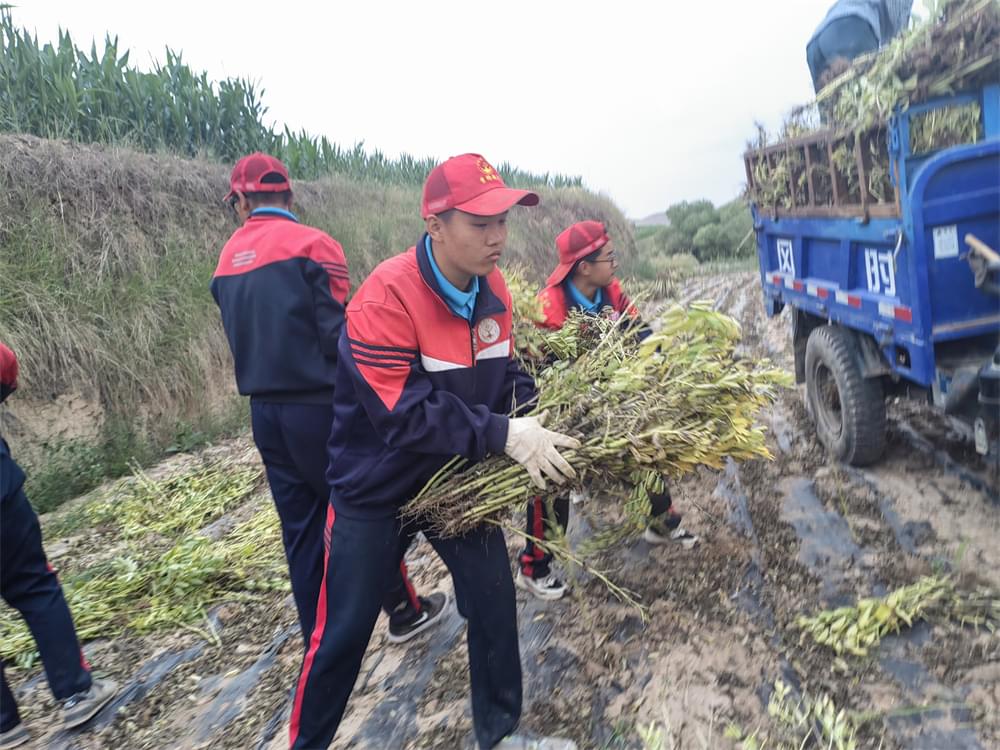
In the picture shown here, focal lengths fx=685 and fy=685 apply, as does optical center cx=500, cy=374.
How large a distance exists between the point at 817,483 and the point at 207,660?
12.5 feet

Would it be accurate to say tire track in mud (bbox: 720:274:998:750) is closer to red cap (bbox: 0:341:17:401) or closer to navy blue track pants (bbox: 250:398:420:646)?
navy blue track pants (bbox: 250:398:420:646)

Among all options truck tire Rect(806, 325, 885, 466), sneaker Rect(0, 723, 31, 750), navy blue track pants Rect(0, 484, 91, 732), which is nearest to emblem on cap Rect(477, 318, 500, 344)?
navy blue track pants Rect(0, 484, 91, 732)

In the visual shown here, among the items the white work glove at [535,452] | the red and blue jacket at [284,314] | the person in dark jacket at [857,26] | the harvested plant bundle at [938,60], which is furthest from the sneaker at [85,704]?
the person in dark jacket at [857,26]

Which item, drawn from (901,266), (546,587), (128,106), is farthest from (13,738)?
(128,106)

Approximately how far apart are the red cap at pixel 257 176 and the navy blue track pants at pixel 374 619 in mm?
1607

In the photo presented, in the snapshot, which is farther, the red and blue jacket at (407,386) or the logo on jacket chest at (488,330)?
the logo on jacket chest at (488,330)

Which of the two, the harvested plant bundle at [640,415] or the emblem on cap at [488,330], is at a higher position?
the emblem on cap at [488,330]

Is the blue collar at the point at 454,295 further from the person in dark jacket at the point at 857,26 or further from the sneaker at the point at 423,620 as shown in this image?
the person in dark jacket at the point at 857,26

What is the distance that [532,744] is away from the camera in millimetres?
2463

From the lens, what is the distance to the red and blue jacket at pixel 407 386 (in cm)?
215

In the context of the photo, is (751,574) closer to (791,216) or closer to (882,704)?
(882,704)

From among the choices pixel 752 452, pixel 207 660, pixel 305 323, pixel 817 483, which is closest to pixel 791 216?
pixel 817 483

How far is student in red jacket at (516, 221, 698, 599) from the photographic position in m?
3.53

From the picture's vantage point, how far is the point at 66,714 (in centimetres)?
308
